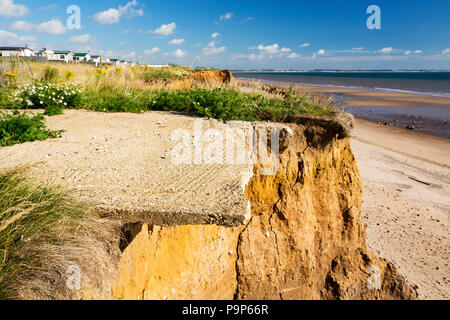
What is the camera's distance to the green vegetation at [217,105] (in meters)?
5.88

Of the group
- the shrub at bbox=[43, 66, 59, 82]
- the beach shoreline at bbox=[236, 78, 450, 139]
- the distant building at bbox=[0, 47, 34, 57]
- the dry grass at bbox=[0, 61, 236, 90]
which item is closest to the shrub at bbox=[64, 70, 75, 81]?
the dry grass at bbox=[0, 61, 236, 90]

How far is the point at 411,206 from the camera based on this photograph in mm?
8203

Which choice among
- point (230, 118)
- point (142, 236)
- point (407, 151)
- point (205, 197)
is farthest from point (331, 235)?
point (407, 151)

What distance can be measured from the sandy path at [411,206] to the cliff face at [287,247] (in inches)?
39.0

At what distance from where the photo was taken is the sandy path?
6.11 metres

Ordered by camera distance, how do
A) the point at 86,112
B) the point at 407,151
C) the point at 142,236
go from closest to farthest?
the point at 142,236 < the point at 86,112 < the point at 407,151

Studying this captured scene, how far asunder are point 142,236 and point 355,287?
4.36 metres

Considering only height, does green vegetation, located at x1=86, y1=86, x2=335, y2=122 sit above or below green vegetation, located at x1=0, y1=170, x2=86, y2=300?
above

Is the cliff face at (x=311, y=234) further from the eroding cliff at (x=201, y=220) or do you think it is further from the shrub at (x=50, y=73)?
the shrub at (x=50, y=73)

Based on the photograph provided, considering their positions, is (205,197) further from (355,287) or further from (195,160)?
(355,287)

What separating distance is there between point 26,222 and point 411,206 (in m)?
8.99
